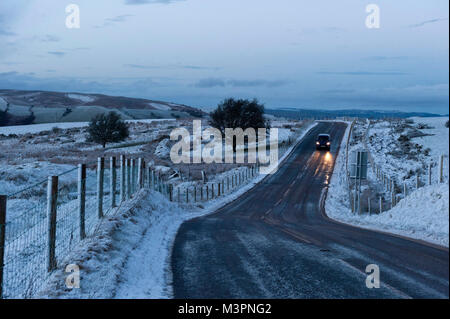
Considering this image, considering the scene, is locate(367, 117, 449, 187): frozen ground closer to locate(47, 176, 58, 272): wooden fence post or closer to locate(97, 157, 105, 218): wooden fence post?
locate(97, 157, 105, 218): wooden fence post

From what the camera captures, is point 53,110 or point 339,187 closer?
point 339,187

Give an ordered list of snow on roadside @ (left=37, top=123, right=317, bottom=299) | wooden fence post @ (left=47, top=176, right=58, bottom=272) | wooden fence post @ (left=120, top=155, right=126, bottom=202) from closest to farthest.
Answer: snow on roadside @ (left=37, top=123, right=317, bottom=299), wooden fence post @ (left=47, top=176, right=58, bottom=272), wooden fence post @ (left=120, top=155, right=126, bottom=202)

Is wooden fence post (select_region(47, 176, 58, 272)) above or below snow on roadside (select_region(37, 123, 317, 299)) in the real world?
above

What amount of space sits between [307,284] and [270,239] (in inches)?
217

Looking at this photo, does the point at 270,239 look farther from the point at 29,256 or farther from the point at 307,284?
the point at 29,256

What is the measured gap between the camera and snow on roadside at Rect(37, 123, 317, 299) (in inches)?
310

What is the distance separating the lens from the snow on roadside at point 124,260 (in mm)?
7867

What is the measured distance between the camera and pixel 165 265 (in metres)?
10.2

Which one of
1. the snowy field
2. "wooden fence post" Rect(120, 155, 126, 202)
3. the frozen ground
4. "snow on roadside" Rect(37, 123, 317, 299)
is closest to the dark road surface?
"snow on roadside" Rect(37, 123, 317, 299)

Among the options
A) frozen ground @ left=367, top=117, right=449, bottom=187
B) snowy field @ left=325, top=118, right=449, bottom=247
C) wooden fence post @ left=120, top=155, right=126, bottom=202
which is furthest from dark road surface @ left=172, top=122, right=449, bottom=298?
frozen ground @ left=367, top=117, right=449, bottom=187

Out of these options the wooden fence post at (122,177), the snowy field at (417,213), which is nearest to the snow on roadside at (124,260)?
the wooden fence post at (122,177)

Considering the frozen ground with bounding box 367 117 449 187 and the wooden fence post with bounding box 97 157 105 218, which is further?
the frozen ground with bounding box 367 117 449 187

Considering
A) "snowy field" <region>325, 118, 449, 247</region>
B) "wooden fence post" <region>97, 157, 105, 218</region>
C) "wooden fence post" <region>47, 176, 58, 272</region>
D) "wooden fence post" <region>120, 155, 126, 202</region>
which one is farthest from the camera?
"wooden fence post" <region>120, 155, 126, 202</region>
